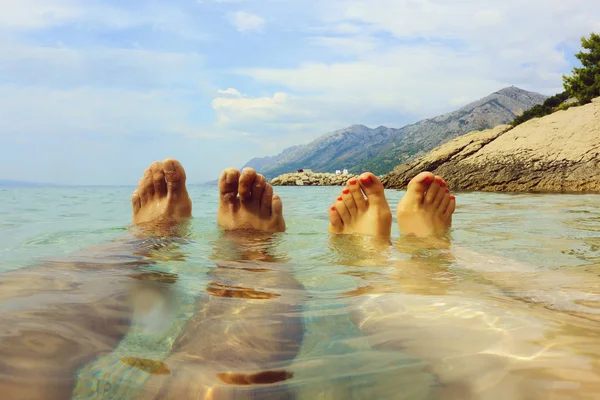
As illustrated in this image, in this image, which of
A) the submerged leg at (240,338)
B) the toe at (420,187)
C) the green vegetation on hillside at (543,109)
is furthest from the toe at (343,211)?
the green vegetation on hillside at (543,109)

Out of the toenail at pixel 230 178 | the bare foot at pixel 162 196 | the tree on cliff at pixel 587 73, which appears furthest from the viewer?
the tree on cliff at pixel 587 73

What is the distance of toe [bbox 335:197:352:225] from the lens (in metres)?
2.85

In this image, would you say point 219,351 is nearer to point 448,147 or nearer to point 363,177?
point 363,177

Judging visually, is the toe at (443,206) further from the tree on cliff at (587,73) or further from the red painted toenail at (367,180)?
the tree on cliff at (587,73)

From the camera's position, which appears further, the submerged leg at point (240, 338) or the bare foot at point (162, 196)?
the bare foot at point (162, 196)

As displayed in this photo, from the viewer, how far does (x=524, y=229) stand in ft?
9.64

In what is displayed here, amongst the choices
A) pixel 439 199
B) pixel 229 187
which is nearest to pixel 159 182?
pixel 229 187

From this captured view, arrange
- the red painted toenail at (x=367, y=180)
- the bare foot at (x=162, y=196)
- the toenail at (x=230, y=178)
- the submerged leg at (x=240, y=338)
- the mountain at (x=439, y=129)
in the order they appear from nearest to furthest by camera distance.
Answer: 1. the submerged leg at (x=240, y=338)
2. the red painted toenail at (x=367, y=180)
3. the toenail at (x=230, y=178)
4. the bare foot at (x=162, y=196)
5. the mountain at (x=439, y=129)

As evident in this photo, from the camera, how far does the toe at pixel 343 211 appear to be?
285 centimetres

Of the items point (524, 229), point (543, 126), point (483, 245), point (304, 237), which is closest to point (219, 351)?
point (304, 237)

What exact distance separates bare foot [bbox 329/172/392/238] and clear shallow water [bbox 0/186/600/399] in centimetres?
72

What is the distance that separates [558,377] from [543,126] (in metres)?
10.2

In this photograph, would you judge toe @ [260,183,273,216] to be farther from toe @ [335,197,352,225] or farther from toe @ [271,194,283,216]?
toe @ [335,197,352,225]

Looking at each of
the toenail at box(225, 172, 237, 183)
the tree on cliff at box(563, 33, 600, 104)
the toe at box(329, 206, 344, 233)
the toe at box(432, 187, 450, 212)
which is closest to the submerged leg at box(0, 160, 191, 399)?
the toenail at box(225, 172, 237, 183)
